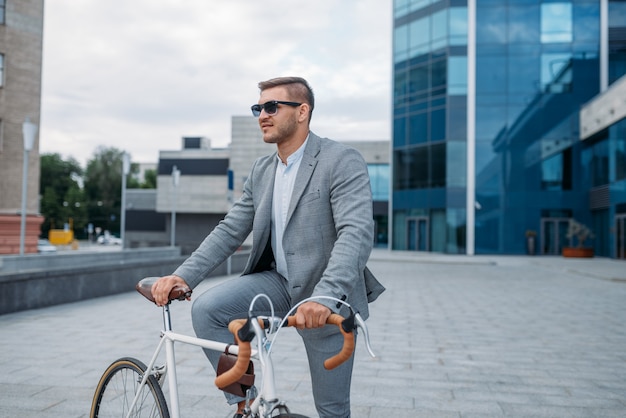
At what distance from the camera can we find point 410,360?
6207 mm

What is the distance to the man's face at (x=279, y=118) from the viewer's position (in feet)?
8.53

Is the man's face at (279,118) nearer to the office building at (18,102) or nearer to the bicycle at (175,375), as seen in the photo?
the bicycle at (175,375)

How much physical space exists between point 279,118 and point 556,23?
4036cm

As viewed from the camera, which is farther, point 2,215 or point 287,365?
point 2,215

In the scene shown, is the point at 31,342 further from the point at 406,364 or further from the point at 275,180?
the point at 275,180

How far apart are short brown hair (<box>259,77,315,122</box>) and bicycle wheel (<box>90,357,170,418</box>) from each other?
1311 mm

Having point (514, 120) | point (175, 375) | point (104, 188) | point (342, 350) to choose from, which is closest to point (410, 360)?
point (175, 375)

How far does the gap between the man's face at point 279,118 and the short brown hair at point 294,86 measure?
0.02 meters

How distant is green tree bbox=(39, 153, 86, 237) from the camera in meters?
86.9

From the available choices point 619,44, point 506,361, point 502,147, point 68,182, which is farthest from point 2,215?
point 68,182

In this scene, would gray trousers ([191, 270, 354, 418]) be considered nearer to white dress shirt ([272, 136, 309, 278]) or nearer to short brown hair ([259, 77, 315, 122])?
white dress shirt ([272, 136, 309, 278])

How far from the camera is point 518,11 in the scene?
39125mm

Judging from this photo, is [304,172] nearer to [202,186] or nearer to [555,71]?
[555,71]

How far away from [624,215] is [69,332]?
1202 inches
